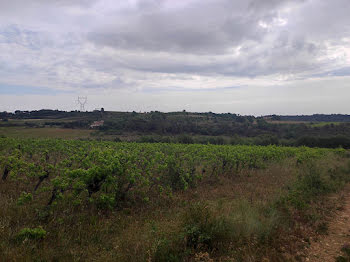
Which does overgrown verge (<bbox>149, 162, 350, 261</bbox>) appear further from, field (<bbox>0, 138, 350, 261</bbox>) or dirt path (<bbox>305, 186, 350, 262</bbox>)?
dirt path (<bbox>305, 186, 350, 262</bbox>)

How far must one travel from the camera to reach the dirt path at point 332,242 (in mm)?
4371

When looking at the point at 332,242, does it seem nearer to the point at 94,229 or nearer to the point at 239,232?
the point at 239,232

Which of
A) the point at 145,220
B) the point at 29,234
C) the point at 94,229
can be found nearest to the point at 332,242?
the point at 145,220

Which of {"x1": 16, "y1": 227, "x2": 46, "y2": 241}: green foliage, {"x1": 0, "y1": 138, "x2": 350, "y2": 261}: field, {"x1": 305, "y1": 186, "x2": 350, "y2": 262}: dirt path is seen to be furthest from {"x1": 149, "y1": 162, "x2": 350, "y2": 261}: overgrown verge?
{"x1": 16, "y1": 227, "x2": 46, "y2": 241}: green foliage

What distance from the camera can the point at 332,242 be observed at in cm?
490

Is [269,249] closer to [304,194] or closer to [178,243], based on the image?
[178,243]

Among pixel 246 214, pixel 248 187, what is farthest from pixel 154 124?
pixel 246 214

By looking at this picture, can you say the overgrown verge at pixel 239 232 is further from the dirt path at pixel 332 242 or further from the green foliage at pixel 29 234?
the green foliage at pixel 29 234

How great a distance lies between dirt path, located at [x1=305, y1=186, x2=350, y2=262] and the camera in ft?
14.3

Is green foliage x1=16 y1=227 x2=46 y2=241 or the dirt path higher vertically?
green foliage x1=16 y1=227 x2=46 y2=241

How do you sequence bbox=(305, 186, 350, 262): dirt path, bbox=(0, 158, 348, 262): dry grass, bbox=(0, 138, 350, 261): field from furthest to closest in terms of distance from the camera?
1. bbox=(305, 186, 350, 262): dirt path
2. bbox=(0, 138, 350, 261): field
3. bbox=(0, 158, 348, 262): dry grass

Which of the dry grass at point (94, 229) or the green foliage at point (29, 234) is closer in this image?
the dry grass at point (94, 229)

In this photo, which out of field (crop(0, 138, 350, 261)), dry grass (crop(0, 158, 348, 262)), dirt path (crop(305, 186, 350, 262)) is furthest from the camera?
dirt path (crop(305, 186, 350, 262))

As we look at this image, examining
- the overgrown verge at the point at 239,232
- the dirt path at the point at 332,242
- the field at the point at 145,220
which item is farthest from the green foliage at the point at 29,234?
the dirt path at the point at 332,242
